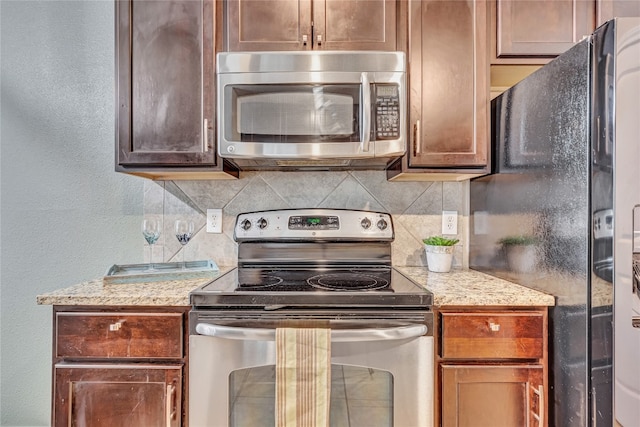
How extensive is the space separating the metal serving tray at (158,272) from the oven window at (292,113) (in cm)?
56

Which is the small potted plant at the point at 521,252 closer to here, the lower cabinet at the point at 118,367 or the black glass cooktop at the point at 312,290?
the black glass cooktop at the point at 312,290

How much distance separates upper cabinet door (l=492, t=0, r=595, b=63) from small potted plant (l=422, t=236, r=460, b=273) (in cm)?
82

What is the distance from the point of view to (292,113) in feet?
4.46

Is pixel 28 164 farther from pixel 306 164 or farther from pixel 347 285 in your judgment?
pixel 347 285

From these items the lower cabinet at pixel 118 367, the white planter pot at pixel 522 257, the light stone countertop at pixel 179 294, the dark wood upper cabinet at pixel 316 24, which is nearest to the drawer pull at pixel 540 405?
the light stone countertop at pixel 179 294

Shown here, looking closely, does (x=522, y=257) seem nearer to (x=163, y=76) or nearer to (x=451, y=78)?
(x=451, y=78)

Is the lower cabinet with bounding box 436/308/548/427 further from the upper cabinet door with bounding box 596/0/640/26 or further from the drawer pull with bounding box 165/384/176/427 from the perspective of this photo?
the upper cabinet door with bounding box 596/0/640/26

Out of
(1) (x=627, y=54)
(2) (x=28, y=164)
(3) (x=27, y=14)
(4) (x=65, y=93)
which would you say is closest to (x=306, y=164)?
(1) (x=627, y=54)

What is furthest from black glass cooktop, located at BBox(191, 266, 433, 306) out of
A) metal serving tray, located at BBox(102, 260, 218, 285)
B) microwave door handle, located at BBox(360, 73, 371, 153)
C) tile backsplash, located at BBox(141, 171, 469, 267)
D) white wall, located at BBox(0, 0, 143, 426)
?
white wall, located at BBox(0, 0, 143, 426)

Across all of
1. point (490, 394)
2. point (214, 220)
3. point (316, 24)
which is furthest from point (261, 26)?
point (490, 394)

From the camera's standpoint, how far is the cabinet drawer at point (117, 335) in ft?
3.77

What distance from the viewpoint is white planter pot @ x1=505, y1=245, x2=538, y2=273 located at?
1259 millimetres

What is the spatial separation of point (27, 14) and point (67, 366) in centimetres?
175

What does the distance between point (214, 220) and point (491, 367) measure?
1351 millimetres
